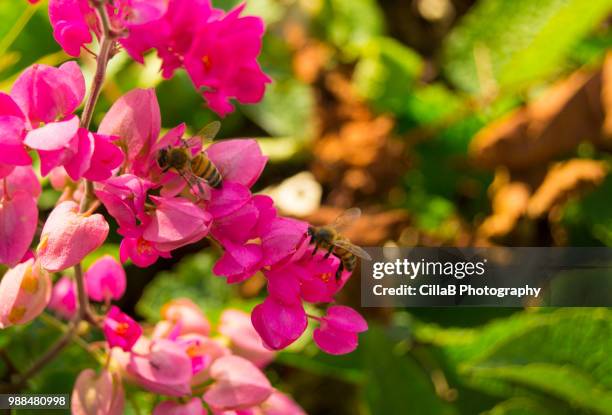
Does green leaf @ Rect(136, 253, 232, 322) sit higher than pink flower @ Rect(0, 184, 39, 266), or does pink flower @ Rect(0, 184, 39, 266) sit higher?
pink flower @ Rect(0, 184, 39, 266)

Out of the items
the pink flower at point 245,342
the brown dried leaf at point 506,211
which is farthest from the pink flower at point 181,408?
the brown dried leaf at point 506,211

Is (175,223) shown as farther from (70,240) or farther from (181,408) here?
(181,408)

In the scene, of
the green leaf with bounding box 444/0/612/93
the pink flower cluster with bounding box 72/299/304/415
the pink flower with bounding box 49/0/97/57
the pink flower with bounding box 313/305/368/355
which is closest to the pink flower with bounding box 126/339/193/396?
the pink flower cluster with bounding box 72/299/304/415

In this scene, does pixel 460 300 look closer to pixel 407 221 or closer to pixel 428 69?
pixel 407 221

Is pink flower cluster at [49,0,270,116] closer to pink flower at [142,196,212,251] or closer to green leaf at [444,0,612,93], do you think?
pink flower at [142,196,212,251]

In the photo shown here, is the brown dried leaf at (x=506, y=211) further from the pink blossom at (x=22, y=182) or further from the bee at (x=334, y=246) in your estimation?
the pink blossom at (x=22, y=182)

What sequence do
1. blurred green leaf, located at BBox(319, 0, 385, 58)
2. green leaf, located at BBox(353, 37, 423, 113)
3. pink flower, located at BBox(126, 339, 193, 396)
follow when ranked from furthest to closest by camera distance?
blurred green leaf, located at BBox(319, 0, 385, 58)
green leaf, located at BBox(353, 37, 423, 113)
pink flower, located at BBox(126, 339, 193, 396)
